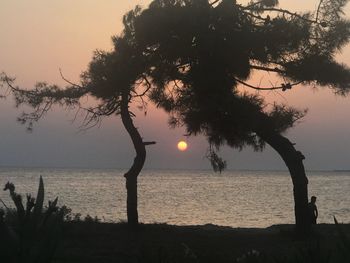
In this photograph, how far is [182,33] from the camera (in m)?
13.1

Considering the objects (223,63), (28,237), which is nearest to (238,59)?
(223,63)

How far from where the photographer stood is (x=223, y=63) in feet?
A: 42.0

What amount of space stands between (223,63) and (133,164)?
3218 mm

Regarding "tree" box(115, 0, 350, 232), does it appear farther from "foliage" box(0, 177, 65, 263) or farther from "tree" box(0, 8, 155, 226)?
"foliage" box(0, 177, 65, 263)

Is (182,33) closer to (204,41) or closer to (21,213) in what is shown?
(204,41)

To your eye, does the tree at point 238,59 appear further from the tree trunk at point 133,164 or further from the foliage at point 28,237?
the foliage at point 28,237

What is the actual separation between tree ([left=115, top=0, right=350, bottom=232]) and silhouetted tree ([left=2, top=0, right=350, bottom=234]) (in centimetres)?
2

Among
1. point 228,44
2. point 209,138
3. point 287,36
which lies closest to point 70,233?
point 209,138

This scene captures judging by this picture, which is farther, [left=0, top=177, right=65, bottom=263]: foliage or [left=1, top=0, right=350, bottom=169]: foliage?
[left=1, top=0, right=350, bottom=169]: foliage

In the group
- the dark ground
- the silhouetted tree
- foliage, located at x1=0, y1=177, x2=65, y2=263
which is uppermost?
the silhouetted tree

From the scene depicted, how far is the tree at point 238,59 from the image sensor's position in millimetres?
12914

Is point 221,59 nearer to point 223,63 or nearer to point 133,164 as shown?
point 223,63

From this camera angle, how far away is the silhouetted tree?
42.5 ft

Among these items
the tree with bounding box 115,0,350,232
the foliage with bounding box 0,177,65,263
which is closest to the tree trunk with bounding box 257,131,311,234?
the tree with bounding box 115,0,350,232
